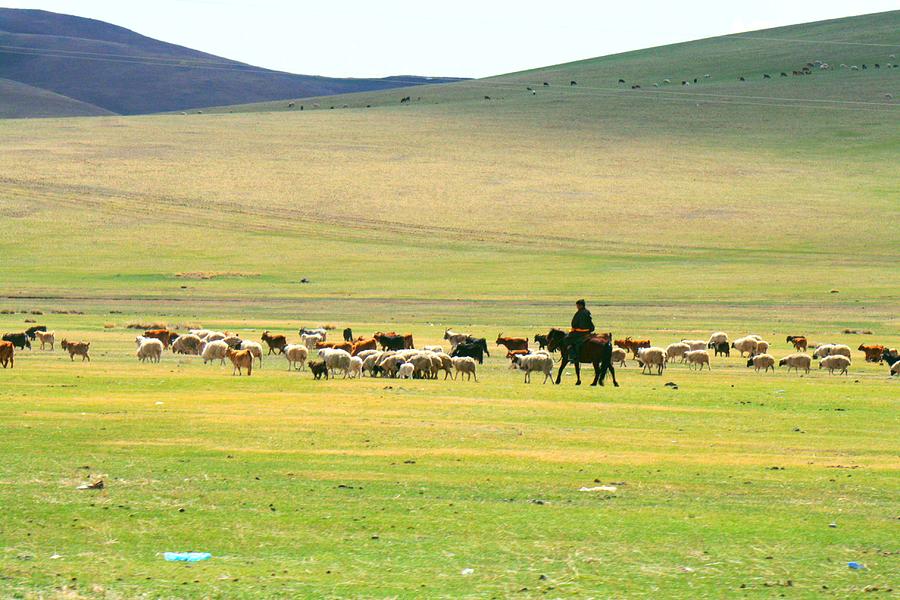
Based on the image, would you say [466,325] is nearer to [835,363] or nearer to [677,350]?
[677,350]

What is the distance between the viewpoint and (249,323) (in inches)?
1699

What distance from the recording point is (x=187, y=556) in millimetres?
9461

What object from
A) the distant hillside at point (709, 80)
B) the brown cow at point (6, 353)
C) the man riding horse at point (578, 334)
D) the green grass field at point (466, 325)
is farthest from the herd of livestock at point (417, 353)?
the distant hillside at point (709, 80)

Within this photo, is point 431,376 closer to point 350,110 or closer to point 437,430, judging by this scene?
point 437,430

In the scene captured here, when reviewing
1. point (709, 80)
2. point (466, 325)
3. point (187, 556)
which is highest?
point (709, 80)

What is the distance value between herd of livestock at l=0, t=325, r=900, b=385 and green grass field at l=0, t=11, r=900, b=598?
682 mm

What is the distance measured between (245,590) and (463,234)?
69920mm

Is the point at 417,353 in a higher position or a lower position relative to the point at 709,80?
lower

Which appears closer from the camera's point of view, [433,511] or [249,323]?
[433,511]

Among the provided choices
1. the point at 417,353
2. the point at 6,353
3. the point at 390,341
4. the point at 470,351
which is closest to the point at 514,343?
the point at 390,341

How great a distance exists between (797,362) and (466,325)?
1635 centimetres

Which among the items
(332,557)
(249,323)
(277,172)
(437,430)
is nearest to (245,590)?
(332,557)

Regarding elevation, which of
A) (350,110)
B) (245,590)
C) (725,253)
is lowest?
(245,590)

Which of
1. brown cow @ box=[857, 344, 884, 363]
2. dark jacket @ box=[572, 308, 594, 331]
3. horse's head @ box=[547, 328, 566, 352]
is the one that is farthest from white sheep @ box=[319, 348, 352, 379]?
brown cow @ box=[857, 344, 884, 363]
